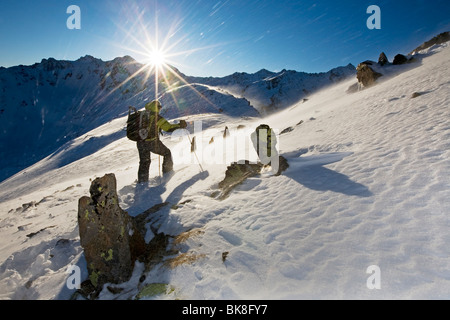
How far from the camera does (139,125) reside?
9.23 meters

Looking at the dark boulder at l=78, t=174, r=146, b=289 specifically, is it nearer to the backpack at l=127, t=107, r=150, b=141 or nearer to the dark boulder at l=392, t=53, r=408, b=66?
the backpack at l=127, t=107, r=150, b=141

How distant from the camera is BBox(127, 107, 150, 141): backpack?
922 centimetres

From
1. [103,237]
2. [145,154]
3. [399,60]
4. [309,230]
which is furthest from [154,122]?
[399,60]

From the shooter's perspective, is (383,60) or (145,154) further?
(383,60)

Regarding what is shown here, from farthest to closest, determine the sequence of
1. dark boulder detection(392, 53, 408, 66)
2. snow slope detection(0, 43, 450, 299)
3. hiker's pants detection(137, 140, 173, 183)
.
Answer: dark boulder detection(392, 53, 408, 66) → hiker's pants detection(137, 140, 173, 183) → snow slope detection(0, 43, 450, 299)

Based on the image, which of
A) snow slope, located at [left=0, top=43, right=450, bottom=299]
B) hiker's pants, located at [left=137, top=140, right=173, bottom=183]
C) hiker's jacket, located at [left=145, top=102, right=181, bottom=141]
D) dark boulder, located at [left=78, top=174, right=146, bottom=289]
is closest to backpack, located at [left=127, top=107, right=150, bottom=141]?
hiker's jacket, located at [left=145, top=102, right=181, bottom=141]

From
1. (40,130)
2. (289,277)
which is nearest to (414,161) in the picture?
(289,277)

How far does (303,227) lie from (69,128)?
450 ft

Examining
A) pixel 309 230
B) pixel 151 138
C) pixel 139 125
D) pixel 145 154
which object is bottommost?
pixel 309 230

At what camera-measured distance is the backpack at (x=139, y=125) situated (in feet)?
30.2

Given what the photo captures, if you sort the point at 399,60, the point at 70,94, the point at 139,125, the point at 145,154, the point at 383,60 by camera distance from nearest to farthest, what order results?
the point at 139,125
the point at 145,154
the point at 399,60
the point at 383,60
the point at 70,94

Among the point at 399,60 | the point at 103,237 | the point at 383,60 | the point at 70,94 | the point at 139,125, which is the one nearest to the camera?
the point at 103,237

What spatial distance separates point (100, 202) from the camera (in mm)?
4055

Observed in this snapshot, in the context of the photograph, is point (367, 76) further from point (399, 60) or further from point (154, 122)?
point (154, 122)
